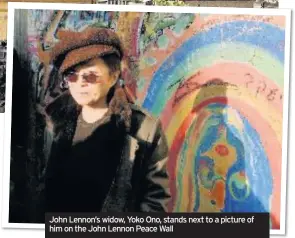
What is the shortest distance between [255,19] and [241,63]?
5.7 inches

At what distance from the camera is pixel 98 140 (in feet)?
4.99

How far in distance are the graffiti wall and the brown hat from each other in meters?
0.03

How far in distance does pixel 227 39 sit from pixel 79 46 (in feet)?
1.50

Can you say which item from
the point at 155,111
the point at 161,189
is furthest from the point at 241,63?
the point at 161,189

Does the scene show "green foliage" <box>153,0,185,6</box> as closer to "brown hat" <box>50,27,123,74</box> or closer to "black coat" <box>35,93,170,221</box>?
"brown hat" <box>50,27,123,74</box>

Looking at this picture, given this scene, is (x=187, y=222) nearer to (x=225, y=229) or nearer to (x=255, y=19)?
(x=225, y=229)

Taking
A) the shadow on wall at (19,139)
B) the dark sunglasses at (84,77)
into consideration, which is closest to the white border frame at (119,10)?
the shadow on wall at (19,139)

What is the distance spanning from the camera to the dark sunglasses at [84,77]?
1.51 metres

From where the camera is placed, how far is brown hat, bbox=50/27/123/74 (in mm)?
1513

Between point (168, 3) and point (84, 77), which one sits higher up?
point (168, 3)
